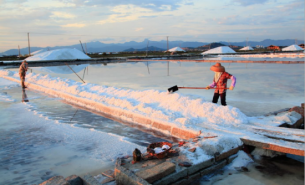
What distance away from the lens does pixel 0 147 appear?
3592 millimetres

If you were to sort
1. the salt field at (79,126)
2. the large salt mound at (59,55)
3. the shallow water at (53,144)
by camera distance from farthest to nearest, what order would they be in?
the large salt mound at (59,55), the salt field at (79,126), the shallow water at (53,144)

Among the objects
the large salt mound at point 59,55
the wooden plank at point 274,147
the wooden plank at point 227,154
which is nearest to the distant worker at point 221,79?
the wooden plank at point 274,147

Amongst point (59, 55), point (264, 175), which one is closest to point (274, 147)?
point (264, 175)

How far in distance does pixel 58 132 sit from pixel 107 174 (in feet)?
6.87

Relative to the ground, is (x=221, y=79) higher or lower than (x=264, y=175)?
higher

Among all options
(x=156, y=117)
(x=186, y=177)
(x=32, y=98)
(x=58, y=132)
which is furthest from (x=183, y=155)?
(x=32, y=98)

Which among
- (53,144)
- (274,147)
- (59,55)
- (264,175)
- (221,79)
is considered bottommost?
(264,175)

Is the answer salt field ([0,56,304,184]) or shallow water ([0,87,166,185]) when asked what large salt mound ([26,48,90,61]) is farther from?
shallow water ([0,87,166,185])

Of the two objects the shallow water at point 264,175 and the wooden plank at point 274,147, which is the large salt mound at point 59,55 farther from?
the shallow water at point 264,175

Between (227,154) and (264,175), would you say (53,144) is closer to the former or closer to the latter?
(227,154)

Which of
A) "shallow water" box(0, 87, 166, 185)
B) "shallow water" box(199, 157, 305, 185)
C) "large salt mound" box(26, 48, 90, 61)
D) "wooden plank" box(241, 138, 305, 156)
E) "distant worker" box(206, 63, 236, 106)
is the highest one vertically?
"large salt mound" box(26, 48, 90, 61)

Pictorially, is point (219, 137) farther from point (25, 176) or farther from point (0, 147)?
point (0, 147)

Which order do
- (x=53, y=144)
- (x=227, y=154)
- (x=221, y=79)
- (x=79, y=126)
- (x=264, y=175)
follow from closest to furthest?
(x=264, y=175)
(x=227, y=154)
(x=53, y=144)
(x=79, y=126)
(x=221, y=79)

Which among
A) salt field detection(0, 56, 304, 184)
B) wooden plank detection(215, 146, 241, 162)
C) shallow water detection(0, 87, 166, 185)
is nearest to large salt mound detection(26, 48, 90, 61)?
salt field detection(0, 56, 304, 184)
